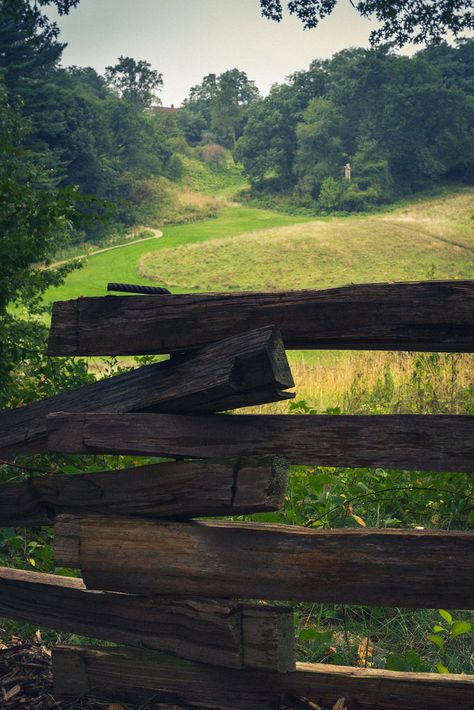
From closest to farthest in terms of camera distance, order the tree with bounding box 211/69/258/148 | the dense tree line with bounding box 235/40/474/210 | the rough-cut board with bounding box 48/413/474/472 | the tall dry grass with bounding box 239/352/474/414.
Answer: the rough-cut board with bounding box 48/413/474/472 → the tall dry grass with bounding box 239/352/474/414 → the dense tree line with bounding box 235/40/474/210 → the tree with bounding box 211/69/258/148

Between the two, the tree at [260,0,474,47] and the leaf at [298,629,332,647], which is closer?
the leaf at [298,629,332,647]

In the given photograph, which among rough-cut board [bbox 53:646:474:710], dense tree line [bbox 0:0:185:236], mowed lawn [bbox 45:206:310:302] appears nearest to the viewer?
rough-cut board [bbox 53:646:474:710]

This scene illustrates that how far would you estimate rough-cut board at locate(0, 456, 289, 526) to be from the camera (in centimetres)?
268

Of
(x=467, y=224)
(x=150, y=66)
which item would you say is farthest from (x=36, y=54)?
(x=150, y=66)

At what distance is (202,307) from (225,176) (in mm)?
68776

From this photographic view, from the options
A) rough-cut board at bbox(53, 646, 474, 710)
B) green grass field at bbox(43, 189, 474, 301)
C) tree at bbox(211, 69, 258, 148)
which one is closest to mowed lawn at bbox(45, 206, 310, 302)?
green grass field at bbox(43, 189, 474, 301)

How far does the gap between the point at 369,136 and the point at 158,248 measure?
25202mm

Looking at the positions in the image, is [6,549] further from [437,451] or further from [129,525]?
[437,451]

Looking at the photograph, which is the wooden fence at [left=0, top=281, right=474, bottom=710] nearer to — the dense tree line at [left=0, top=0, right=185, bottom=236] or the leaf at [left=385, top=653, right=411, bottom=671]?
the leaf at [left=385, top=653, right=411, bottom=671]

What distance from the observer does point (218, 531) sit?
285 centimetres

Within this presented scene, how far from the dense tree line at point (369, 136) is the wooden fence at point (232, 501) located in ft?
174

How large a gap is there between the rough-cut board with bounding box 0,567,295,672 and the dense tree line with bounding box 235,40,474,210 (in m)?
52.7

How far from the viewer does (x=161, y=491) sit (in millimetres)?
2951

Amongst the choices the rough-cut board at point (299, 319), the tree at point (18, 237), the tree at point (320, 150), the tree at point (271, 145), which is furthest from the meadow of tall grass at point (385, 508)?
the tree at point (271, 145)
